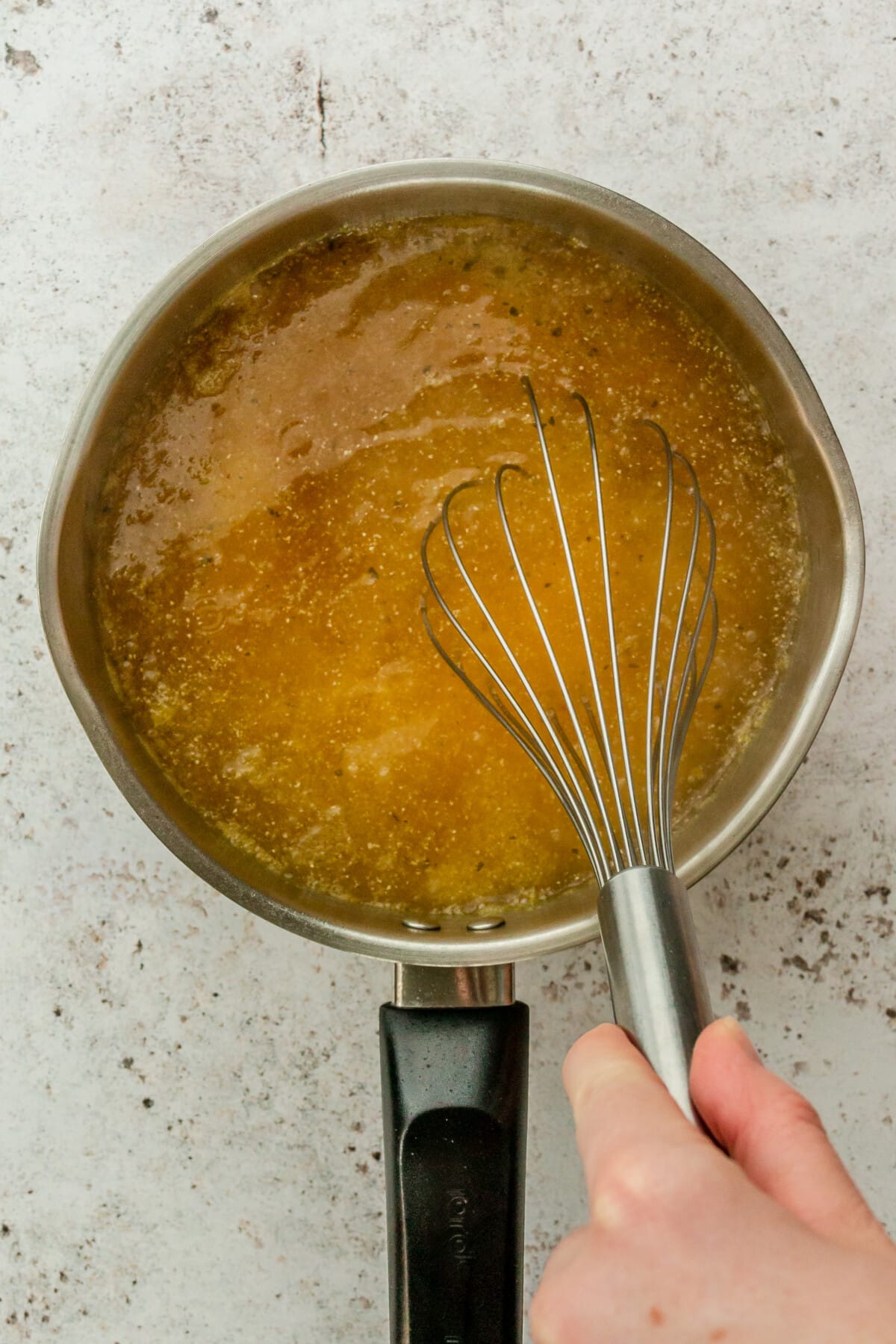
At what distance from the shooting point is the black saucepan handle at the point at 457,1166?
0.69 meters

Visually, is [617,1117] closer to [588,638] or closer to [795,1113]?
[795,1113]

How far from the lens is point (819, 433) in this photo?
0.71m

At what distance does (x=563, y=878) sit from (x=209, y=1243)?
0.44m

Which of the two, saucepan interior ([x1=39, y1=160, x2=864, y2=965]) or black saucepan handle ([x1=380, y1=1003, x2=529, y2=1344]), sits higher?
saucepan interior ([x1=39, y1=160, x2=864, y2=965])

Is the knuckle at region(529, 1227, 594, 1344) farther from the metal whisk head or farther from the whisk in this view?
the metal whisk head

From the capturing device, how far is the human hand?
0.39 metres

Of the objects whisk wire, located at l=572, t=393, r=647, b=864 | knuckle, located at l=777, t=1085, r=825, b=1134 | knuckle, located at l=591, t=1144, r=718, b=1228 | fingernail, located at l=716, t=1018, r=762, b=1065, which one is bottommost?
knuckle, located at l=591, t=1144, r=718, b=1228

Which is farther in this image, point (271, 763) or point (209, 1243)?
point (209, 1243)

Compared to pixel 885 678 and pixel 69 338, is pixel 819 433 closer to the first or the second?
pixel 885 678

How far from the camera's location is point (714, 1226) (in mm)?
408

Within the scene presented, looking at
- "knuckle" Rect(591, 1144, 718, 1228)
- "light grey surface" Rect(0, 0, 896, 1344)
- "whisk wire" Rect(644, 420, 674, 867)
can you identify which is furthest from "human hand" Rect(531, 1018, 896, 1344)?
"light grey surface" Rect(0, 0, 896, 1344)

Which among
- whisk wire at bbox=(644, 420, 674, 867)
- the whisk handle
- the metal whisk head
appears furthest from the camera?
the metal whisk head

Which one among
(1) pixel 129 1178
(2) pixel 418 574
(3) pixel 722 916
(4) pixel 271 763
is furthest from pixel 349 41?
(1) pixel 129 1178

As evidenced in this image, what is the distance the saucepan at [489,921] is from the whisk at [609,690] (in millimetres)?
76
